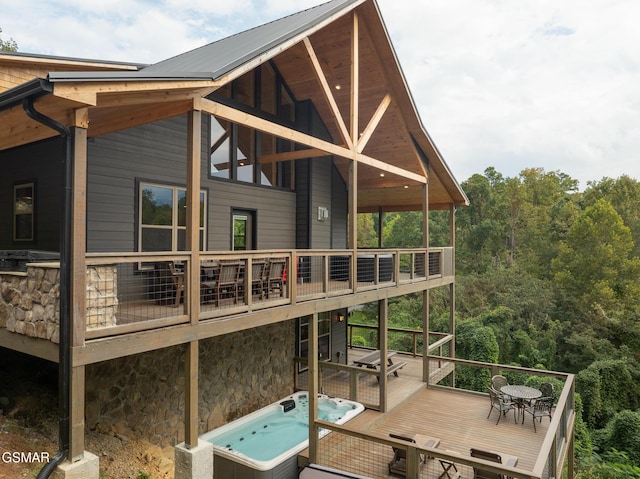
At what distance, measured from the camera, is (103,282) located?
4734mm

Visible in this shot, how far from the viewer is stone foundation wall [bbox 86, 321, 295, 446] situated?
23.8ft

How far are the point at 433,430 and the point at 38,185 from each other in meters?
9.40

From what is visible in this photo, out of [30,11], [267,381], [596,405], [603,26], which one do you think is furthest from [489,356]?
[30,11]

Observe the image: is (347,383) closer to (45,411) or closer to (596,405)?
(45,411)

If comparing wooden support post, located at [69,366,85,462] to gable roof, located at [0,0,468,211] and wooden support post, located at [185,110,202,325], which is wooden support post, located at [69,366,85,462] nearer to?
wooden support post, located at [185,110,202,325]

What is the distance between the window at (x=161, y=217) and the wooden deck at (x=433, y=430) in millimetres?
4949

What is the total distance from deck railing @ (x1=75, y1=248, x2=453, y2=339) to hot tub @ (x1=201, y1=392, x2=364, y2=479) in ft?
9.08

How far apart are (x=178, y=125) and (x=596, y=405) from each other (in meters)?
21.2

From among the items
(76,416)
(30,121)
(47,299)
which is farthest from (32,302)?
(30,121)

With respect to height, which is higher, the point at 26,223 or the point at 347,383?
the point at 26,223

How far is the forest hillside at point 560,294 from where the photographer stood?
1947cm

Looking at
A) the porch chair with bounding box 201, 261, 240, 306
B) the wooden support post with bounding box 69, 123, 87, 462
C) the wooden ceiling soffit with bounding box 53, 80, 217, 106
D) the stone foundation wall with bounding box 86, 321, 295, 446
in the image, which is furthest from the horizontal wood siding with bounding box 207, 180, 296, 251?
the wooden support post with bounding box 69, 123, 87, 462

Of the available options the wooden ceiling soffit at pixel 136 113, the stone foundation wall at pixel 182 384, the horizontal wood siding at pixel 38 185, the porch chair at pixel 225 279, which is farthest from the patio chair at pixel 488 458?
the horizontal wood siding at pixel 38 185

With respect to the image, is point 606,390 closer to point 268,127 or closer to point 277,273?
point 277,273
